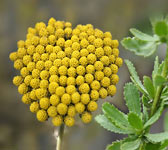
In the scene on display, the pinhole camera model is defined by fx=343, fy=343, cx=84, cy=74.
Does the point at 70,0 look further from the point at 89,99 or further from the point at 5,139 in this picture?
the point at 89,99

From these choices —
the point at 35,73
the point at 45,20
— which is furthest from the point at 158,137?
the point at 45,20

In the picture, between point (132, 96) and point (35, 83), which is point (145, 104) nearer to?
point (132, 96)

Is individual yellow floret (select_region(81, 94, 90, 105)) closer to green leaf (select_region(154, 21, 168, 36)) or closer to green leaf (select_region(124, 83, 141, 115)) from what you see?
green leaf (select_region(124, 83, 141, 115))

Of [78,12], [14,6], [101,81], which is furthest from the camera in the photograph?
[78,12]

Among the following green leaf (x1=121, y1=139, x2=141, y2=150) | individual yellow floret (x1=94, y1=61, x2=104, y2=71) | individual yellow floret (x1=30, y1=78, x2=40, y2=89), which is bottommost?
green leaf (x1=121, y1=139, x2=141, y2=150)

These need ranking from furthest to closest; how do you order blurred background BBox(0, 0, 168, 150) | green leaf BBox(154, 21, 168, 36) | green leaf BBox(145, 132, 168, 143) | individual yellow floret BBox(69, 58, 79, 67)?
blurred background BBox(0, 0, 168, 150)
individual yellow floret BBox(69, 58, 79, 67)
green leaf BBox(145, 132, 168, 143)
green leaf BBox(154, 21, 168, 36)

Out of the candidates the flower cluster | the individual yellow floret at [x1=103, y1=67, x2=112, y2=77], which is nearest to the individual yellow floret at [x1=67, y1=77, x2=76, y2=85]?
the flower cluster

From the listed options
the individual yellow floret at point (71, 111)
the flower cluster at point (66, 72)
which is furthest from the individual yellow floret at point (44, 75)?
the individual yellow floret at point (71, 111)

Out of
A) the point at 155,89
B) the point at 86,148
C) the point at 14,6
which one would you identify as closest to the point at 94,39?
the point at 155,89
